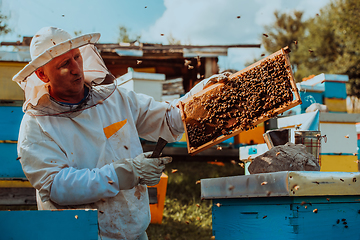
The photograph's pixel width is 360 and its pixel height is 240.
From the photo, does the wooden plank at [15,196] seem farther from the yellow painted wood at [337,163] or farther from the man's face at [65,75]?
the yellow painted wood at [337,163]

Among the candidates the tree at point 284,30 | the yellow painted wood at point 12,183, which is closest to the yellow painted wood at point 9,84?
the yellow painted wood at point 12,183

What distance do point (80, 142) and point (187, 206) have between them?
3.77 meters

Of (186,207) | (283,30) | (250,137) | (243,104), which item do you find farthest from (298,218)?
(283,30)

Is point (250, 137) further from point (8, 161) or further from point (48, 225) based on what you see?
point (48, 225)

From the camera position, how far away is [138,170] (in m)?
1.89

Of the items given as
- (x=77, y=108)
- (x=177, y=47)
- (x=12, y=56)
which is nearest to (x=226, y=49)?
(x=177, y=47)

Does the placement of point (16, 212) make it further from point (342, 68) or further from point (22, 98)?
point (342, 68)

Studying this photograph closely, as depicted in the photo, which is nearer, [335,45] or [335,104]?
[335,104]

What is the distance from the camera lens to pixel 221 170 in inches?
285

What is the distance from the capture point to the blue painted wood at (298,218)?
174cm

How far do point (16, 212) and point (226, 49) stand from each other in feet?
24.9

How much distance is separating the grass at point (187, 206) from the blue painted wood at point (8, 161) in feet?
6.36

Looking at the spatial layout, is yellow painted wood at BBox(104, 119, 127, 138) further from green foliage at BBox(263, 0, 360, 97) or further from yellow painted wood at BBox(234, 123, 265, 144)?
green foliage at BBox(263, 0, 360, 97)

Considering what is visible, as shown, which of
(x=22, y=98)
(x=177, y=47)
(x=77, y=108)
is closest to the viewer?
(x=77, y=108)
